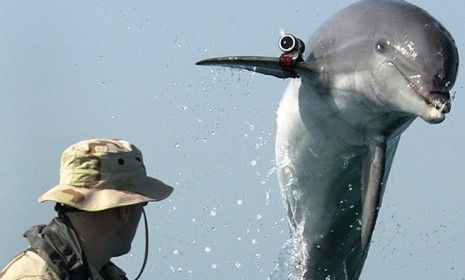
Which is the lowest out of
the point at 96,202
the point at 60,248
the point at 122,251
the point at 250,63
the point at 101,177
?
the point at 122,251

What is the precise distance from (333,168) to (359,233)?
3.26 feet

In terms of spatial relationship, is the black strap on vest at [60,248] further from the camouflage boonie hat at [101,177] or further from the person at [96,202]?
the camouflage boonie hat at [101,177]

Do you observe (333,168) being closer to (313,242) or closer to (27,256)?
(313,242)

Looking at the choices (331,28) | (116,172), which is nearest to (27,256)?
(116,172)

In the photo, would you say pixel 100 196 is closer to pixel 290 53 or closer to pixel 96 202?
pixel 96 202

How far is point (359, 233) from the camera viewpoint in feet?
33.3

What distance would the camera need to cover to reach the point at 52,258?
486 cm

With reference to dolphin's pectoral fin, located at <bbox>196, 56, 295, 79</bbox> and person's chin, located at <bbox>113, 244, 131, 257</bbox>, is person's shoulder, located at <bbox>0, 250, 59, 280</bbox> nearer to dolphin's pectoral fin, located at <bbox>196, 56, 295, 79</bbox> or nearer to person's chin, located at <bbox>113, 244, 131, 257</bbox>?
person's chin, located at <bbox>113, 244, 131, 257</bbox>

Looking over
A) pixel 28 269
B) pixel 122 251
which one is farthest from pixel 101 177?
pixel 28 269

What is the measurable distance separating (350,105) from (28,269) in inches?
183

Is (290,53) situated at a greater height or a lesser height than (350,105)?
greater

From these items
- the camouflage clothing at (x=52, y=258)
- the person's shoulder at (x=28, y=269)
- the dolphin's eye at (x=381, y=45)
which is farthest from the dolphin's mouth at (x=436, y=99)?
the person's shoulder at (x=28, y=269)

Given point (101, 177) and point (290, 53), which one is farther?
point (290, 53)

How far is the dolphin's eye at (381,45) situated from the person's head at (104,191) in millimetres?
3853
